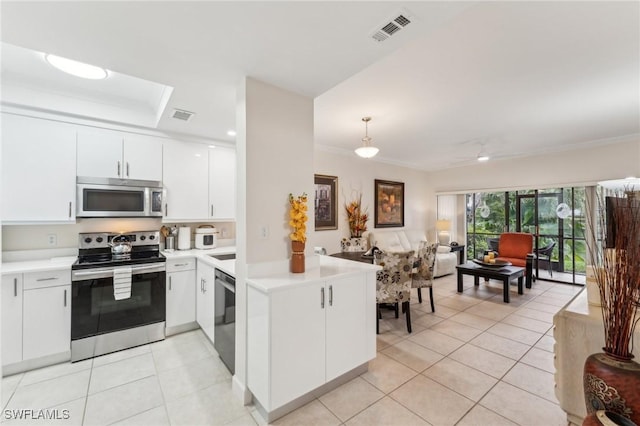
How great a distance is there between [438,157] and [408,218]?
5.38ft

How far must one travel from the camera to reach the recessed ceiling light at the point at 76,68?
217cm

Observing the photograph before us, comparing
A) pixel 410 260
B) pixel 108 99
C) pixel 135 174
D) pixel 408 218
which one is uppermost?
pixel 108 99

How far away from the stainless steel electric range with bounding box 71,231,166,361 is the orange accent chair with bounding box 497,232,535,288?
602cm

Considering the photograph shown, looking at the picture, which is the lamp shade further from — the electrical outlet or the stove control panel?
the stove control panel

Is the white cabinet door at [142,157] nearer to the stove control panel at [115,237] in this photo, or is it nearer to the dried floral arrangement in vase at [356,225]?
the stove control panel at [115,237]

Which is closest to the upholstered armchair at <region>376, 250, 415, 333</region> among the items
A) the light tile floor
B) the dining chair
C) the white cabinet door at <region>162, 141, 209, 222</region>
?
the light tile floor

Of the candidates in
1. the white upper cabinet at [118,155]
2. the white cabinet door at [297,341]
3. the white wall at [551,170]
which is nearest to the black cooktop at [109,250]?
the white upper cabinet at [118,155]

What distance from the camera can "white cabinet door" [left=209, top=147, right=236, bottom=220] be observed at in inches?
145

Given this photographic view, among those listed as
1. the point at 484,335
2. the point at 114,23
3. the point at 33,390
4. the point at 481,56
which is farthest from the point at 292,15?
the point at 484,335

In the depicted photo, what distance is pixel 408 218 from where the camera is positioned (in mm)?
6668

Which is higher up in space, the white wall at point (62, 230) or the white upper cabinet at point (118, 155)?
the white upper cabinet at point (118, 155)

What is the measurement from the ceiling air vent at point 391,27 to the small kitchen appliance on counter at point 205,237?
3.12 meters

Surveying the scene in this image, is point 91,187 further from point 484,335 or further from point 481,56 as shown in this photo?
point 484,335

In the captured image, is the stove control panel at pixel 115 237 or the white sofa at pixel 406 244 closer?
the stove control panel at pixel 115 237
